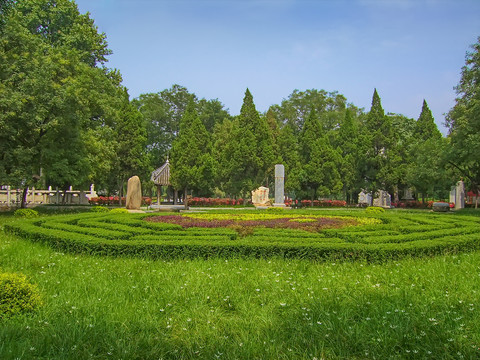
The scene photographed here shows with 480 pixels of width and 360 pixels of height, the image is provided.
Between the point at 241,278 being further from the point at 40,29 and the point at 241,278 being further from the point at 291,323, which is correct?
the point at 40,29

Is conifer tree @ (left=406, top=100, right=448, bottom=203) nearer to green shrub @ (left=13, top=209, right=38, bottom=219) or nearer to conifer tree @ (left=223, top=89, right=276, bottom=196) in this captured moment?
conifer tree @ (left=223, top=89, right=276, bottom=196)

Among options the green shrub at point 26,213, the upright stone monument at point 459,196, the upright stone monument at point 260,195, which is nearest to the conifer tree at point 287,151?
the upright stone monument at point 260,195

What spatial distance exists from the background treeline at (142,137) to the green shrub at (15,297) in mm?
8755

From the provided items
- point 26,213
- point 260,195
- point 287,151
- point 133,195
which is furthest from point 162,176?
point 26,213

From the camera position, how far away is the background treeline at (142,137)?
53.9 feet

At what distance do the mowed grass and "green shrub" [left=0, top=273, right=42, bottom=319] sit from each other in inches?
5.9

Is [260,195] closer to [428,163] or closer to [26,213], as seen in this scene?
[428,163]

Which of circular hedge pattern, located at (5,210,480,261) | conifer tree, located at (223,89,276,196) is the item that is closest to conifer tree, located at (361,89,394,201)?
conifer tree, located at (223,89,276,196)

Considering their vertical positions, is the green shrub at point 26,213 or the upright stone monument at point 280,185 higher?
the upright stone monument at point 280,185

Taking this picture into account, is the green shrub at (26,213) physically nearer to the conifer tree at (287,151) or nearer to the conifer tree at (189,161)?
the conifer tree at (189,161)

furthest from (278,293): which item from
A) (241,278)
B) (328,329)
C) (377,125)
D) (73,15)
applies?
(377,125)

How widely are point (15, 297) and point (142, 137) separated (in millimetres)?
26936

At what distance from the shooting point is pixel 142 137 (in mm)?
30281

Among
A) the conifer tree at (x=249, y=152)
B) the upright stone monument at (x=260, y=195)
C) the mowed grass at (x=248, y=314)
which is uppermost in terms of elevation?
the conifer tree at (x=249, y=152)
